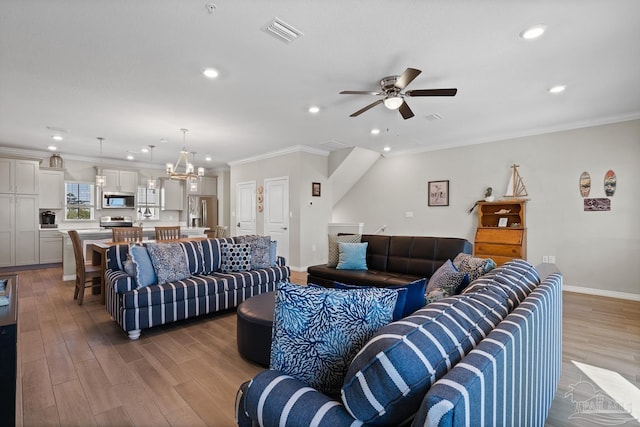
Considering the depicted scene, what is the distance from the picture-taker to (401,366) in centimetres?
83

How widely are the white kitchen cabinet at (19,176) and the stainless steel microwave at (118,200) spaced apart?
1290 millimetres

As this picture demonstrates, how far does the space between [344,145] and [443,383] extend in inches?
227

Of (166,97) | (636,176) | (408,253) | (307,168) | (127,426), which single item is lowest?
(127,426)

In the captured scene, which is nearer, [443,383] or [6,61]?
[443,383]

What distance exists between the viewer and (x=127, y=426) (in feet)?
5.71

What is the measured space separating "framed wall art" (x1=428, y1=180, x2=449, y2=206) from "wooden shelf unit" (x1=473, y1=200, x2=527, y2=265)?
73 centimetres

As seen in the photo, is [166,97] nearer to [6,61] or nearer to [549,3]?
[6,61]

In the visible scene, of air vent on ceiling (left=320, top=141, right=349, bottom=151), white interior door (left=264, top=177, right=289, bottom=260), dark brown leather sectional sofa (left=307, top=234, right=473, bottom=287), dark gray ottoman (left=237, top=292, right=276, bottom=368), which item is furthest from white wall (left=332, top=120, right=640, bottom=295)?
dark gray ottoman (left=237, top=292, right=276, bottom=368)

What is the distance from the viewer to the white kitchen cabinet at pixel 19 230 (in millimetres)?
6109

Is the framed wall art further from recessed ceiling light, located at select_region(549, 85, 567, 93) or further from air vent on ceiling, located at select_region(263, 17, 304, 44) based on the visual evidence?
air vent on ceiling, located at select_region(263, 17, 304, 44)

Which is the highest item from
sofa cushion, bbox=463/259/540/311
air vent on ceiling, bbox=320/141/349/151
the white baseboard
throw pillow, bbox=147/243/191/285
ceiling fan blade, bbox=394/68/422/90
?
air vent on ceiling, bbox=320/141/349/151

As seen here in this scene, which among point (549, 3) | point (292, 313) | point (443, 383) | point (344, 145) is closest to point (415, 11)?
point (549, 3)

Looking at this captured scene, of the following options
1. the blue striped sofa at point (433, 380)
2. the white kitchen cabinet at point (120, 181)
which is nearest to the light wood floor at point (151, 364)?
the blue striped sofa at point (433, 380)

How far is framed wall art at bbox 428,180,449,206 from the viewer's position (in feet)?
19.8
